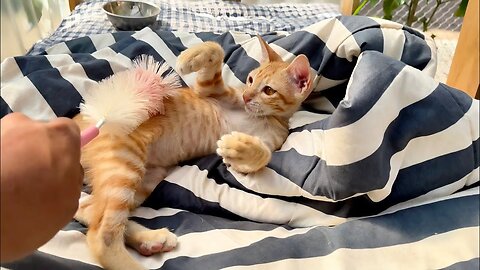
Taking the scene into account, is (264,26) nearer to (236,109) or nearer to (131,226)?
(236,109)

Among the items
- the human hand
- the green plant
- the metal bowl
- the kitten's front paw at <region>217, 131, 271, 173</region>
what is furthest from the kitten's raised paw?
the green plant

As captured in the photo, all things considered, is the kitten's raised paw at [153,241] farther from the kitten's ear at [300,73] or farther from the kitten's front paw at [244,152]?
the kitten's ear at [300,73]

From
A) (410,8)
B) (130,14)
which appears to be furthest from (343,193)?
(410,8)

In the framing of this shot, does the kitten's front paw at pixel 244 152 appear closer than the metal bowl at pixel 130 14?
Yes

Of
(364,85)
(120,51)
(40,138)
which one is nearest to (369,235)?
(364,85)

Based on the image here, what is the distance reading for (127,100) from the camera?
0.82 m

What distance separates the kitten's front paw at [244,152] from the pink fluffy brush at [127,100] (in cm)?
15

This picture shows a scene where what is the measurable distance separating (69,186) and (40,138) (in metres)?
0.06

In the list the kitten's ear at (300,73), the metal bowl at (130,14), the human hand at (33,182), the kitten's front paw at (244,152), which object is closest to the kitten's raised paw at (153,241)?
the kitten's front paw at (244,152)

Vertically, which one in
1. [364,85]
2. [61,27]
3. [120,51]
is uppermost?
[364,85]

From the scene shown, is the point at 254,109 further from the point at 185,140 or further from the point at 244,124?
the point at 185,140

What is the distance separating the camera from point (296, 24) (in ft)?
5.59

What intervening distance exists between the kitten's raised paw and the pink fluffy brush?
180 millimetres

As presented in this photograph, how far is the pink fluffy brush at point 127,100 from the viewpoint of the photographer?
30.7 inches
